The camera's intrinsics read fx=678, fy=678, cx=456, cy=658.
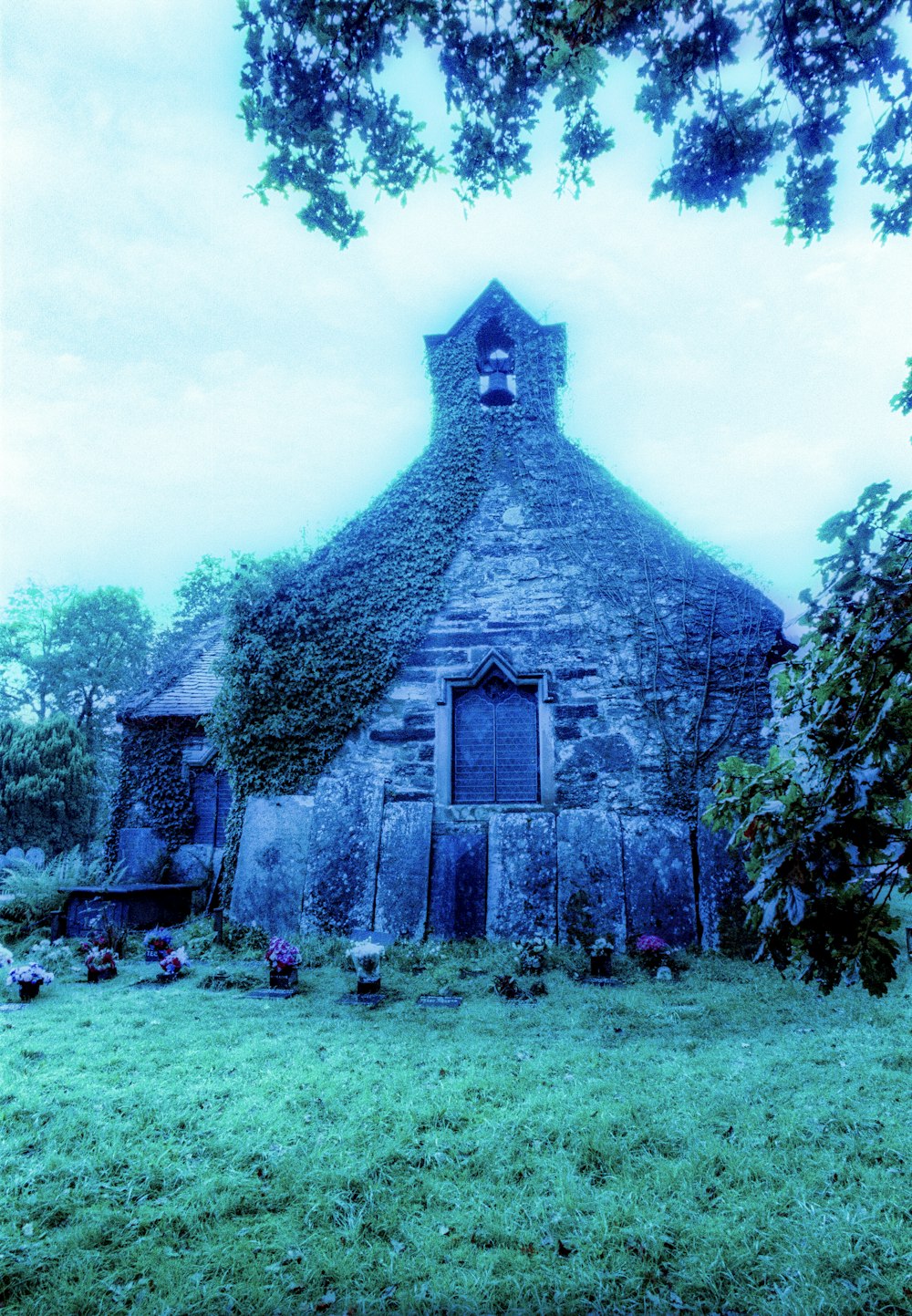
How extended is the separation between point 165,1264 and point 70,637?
116 ft

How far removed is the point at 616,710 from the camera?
9875 mm

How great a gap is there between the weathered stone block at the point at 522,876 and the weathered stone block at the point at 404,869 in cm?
87

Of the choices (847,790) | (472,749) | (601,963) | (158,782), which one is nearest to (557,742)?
(472,749)

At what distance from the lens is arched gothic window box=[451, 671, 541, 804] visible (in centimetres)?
994

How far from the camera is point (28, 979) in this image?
22.5ft

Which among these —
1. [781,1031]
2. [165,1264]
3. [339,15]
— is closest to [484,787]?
[781,1031]

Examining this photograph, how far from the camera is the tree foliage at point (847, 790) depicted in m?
2.01

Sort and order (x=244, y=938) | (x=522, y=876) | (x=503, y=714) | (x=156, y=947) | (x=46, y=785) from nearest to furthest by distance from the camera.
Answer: (x=522, y=876) → (x=156, y=947) → (x=244, y=938) → (x=503, y=714) → (x=46, y=785)

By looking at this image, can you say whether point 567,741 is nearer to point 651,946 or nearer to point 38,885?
point 651,946

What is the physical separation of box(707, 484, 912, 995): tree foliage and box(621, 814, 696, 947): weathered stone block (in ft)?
→ 21.0

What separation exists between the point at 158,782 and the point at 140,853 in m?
1.46

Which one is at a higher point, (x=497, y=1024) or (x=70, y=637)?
(x=70, y=637)

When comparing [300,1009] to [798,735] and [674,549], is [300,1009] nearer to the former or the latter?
[798,735]

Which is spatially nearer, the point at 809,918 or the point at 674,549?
the point at 809,918
